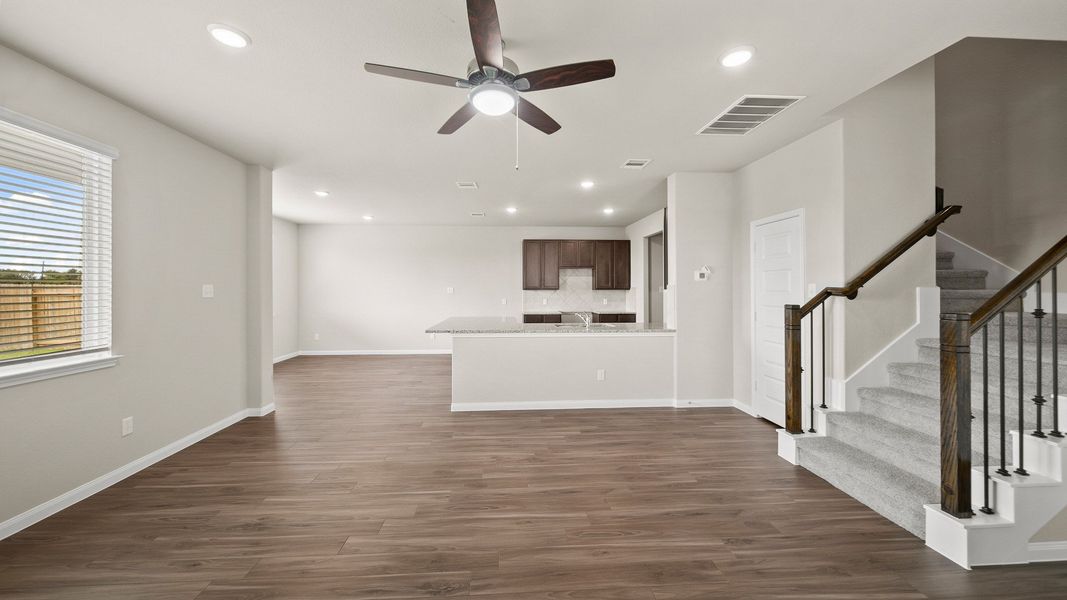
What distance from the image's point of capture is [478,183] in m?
5.25

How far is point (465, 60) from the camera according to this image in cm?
246

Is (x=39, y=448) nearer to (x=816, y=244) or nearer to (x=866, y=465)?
(x=866, y=465)

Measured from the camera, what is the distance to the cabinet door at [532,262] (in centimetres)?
843

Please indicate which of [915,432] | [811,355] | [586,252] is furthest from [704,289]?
[586,252]

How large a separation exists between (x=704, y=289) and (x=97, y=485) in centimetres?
535

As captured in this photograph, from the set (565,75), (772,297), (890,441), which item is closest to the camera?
(565,75)

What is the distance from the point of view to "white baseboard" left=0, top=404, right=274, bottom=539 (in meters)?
2.34

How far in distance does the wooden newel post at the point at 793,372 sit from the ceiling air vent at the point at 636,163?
2.00 meters

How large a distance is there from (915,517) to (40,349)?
5013mm

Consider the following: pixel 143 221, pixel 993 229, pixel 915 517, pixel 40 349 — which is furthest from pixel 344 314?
pixel 993 229

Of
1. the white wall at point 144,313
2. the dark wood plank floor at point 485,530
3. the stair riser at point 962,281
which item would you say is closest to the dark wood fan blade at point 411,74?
the white wall at point 144,313

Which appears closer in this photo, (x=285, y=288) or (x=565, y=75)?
(x=565, y=75)

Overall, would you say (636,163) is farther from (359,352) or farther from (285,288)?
(285,288)

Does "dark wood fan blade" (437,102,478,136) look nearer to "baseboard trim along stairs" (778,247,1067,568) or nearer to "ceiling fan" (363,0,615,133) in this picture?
"ceiling fan" (363,0,615,133)
